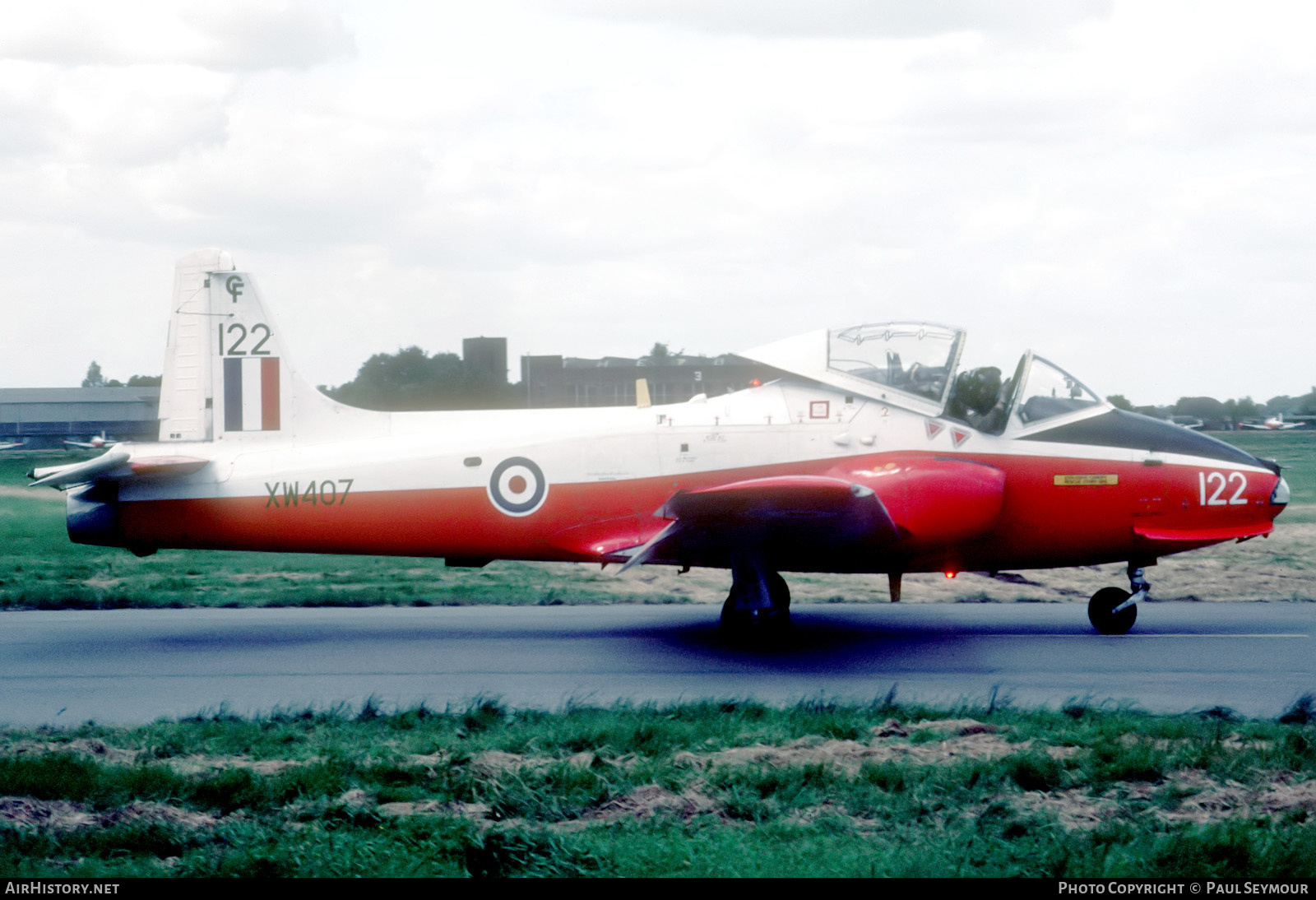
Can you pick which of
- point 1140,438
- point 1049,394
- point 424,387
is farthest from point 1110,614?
point 424,387

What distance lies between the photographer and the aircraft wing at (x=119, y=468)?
10594 millimetres

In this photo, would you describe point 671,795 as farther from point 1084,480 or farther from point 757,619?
point 1084,480

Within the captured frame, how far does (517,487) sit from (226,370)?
3318 mm

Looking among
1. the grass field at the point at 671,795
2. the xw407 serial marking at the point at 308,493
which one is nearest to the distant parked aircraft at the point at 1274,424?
the xw407 serial marking at the point at 308,493

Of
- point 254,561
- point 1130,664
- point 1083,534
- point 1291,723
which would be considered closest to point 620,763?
point 1291,723

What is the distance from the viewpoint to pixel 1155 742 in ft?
20.1

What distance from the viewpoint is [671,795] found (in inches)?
207

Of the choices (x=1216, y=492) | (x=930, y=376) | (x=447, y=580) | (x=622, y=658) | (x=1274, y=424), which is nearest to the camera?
(x=622, y=658)

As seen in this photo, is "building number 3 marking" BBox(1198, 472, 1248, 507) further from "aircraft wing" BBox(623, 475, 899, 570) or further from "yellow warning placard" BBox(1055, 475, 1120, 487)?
"aircraft wing" BBox(623, 475, 899, 570)

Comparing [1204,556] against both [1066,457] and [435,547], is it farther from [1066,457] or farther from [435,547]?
[435,547]

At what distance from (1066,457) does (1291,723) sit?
405 centimetres

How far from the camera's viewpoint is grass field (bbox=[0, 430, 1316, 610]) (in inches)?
526

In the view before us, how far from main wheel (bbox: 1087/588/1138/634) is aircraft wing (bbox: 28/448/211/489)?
8570 millimetres

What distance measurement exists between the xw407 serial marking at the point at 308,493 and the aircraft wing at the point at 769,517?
9.54 feet
